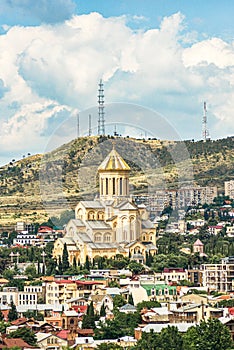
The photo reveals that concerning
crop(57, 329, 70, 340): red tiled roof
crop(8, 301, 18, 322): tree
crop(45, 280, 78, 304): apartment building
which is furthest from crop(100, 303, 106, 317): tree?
crop(45, 280, 78, 304): apartment building

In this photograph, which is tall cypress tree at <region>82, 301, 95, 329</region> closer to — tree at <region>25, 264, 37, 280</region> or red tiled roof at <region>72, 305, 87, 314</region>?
red tiled roof at <region>72, 305, 87, 314</region>

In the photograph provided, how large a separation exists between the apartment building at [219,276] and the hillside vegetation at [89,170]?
34.9 m

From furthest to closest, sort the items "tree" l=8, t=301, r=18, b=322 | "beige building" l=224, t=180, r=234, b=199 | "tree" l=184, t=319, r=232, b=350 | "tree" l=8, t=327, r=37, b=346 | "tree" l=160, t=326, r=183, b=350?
1. "beige building" l=224, t=180, r=234, b=199
2. "tree" l=8, t=301, r=18, b=322
3. "tree" l=8, t=327, r=37, b=346
4. "tree" l=184, t=319, r=232, b=350
5. "tree" l=160, t=326, r=183, b=350

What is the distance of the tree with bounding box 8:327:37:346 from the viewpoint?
174 ft

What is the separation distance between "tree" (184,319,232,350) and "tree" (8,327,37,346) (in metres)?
5.09

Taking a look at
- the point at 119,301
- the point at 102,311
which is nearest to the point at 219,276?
the point at 119,301

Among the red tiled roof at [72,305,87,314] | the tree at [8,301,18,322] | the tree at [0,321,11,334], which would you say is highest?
the red tiled roof at [72,305,87,314]

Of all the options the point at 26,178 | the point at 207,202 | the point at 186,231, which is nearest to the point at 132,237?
the point at 186,231

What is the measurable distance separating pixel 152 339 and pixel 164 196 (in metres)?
66.0

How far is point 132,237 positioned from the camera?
82.1m

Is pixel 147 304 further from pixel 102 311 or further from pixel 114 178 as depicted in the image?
pixel 114 178

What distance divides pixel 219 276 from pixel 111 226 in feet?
33.4

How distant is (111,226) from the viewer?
8231cm

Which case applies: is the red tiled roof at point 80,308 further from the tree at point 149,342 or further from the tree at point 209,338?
the tree at point 209,338
